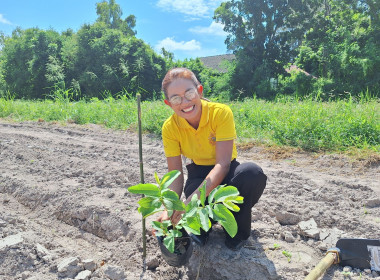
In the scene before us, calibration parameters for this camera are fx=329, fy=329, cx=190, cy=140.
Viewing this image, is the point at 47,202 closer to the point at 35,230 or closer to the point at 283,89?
the point at 35,230

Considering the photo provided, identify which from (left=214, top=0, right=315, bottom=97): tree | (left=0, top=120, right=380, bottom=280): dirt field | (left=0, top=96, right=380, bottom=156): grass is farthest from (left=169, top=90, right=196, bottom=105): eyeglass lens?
(left=214, top=0, right=315, bottom=97): tree

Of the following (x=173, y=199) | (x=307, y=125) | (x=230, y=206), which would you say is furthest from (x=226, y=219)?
(x=307, y=125)

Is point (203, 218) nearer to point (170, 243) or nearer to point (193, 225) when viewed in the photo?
point (193, 225)

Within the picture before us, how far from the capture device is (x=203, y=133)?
2.03m

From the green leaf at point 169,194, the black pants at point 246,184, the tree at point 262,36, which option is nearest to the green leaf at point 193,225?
the green leaf at point 169,194

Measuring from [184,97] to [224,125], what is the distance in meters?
0.29

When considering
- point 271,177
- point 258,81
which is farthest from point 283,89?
point 271,177

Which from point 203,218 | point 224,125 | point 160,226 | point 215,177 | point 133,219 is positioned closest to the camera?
point 203,218

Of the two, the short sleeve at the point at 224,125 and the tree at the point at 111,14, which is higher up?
the tree at the point at 111,14

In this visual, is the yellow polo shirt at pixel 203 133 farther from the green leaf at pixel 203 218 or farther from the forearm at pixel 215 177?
the green leaf at pixel 203 218

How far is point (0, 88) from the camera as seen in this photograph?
65.3 ft

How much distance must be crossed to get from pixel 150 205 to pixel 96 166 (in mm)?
2395

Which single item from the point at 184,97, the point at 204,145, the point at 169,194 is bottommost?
the point at 169,194

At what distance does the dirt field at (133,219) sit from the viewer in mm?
1989
